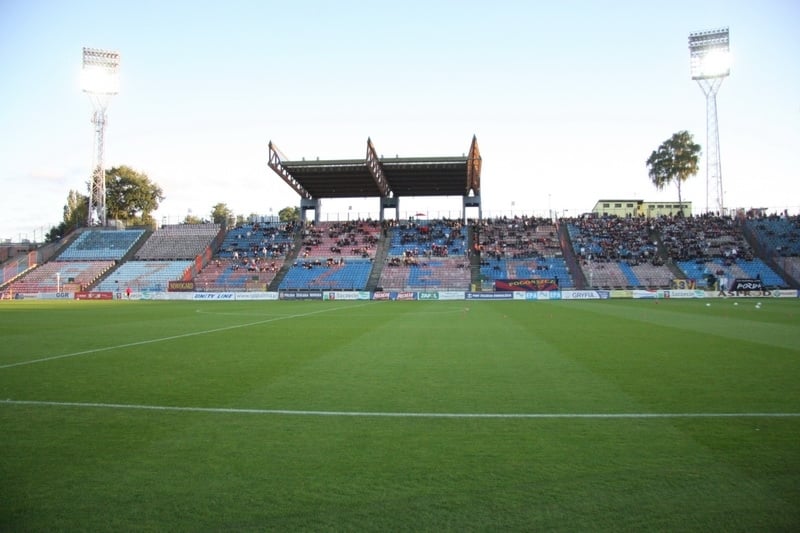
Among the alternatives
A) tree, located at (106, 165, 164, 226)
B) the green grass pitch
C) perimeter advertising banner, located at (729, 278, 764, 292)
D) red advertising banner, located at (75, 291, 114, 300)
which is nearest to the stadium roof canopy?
red advertising banner, located at (75, 291, 114, 300)

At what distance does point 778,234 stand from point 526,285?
30426mm

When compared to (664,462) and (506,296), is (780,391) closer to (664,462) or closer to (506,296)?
(664,462)

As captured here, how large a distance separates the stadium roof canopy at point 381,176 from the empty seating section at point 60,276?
2434 centimetres

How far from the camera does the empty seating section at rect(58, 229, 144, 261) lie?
6025cm

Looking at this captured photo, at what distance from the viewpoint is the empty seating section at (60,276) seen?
54.0 m

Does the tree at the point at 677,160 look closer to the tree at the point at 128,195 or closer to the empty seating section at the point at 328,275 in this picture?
the empty seating section at the point at 328,275

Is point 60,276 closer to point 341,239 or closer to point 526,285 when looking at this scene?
point 341,239

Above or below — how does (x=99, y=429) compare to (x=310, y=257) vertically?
below

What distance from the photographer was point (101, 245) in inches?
2448

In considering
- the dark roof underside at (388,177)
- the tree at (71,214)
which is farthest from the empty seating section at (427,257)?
the tree at (71,214)

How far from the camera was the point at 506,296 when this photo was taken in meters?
44.8

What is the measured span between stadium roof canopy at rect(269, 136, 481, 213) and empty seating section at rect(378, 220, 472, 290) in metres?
4.21

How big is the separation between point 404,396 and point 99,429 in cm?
426

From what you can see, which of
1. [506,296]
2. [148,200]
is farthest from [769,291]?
[148,200]
